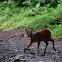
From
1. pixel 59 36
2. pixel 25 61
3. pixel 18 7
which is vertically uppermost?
pixel 18 7

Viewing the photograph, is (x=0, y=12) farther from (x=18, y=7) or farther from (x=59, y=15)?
(x=59, y=15)

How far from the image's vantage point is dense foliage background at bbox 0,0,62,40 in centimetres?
1187

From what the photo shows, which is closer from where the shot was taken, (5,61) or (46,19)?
(5,61)

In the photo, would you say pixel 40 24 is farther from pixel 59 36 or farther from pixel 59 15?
pixel 59 36

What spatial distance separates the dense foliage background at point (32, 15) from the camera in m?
11.9

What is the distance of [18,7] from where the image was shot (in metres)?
18.7

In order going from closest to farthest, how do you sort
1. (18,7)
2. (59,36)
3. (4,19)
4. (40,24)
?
1. (59,36)
2. (40,24)
3. (4,19)
4. (18,7)

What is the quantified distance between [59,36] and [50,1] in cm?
892

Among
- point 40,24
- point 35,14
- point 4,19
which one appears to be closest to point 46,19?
point 40,24

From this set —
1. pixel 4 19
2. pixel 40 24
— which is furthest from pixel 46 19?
pixel 4 19

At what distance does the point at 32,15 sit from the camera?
1543 centimetres

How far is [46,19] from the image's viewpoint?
12.5 m

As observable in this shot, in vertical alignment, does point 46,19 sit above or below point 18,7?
below

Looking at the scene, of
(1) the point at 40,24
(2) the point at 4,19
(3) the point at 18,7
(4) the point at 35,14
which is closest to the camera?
(1) the point at 40,24
